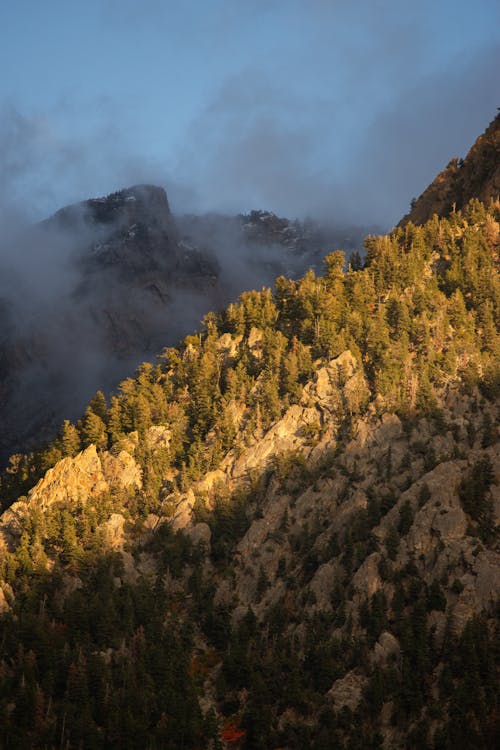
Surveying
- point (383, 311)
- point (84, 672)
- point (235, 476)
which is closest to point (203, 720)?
point (84, 672)

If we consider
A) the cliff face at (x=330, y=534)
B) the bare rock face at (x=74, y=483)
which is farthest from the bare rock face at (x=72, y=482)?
the cliff face at (x=330, y=534)

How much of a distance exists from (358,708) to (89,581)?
39462 millimetres

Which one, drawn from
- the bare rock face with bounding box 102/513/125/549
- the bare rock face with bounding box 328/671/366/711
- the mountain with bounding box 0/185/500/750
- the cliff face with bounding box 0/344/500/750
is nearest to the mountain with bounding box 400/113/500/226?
the mountain with bounding box 0/185/500/750

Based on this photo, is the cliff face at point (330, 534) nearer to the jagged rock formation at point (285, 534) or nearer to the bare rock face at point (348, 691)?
the bare rock face at point (348, 691)

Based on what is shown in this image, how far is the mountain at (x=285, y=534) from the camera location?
96062mm

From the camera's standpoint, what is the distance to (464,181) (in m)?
188

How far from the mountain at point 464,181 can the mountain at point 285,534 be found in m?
21.9

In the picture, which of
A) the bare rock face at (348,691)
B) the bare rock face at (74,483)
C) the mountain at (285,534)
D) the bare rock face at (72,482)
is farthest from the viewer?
the bare rock face at (72,482)

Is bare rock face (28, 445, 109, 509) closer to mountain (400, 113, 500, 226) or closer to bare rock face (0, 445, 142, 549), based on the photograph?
bare rock face (0, 445, 142, 549)

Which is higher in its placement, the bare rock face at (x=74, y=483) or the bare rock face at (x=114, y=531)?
the bare rock face at (x=74, y=483)

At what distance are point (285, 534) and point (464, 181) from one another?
102 m

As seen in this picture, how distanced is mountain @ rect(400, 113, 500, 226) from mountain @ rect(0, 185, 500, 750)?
2187 centimetres

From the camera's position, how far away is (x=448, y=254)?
158125 millimetres

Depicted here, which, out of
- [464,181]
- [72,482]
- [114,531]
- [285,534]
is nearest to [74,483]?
[72,482]
